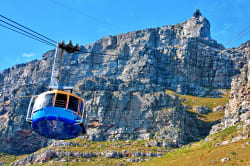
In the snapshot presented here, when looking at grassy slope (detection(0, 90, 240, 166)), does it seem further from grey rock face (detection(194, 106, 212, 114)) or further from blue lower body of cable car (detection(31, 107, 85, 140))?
blue lower body of cable car (detection(31, 107, 85, 140))

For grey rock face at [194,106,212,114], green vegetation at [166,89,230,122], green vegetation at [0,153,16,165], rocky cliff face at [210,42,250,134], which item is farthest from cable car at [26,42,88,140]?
grey rock face at [194,106,212,114]

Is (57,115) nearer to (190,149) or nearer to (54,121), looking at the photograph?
(54,121)

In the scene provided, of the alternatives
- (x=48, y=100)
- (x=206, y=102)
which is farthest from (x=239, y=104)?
(x=48, y=100)

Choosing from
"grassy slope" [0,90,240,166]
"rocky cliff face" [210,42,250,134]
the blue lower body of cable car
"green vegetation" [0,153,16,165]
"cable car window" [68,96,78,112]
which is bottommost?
"green vegetation" [0,153,16,165]

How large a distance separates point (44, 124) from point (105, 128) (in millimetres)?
107785

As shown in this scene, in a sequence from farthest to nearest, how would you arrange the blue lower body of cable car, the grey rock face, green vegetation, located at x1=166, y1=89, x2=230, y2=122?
the grey rock face < green vegetation, located at x1=166, y1=89, x2=230, y2=122 < the blue lower body of cable car

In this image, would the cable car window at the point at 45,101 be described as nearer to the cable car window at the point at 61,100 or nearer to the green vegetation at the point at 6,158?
the cable car window at the point at 61,100

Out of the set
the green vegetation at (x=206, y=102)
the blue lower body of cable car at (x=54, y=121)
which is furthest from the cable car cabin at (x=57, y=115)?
the green vegetation at (x=206, y=102)

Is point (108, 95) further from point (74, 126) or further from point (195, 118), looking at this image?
point (74, 126)

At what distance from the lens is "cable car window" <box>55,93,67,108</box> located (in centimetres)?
4022

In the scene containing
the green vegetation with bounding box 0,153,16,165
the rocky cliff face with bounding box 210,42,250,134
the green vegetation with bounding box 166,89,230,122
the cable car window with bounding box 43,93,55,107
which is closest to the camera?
the cable car window with bounding box 43,93,55,107

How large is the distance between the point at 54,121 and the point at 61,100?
289 cm

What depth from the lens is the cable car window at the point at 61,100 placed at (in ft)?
132

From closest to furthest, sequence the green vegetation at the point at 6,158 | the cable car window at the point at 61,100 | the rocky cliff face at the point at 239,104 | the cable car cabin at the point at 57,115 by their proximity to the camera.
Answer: the cable car cabin at the point at 57,115 < the cable car window at the point at 61,100 < the rocky cliff face at the point at 239,104 < the green vegetation at the point at 6,158
